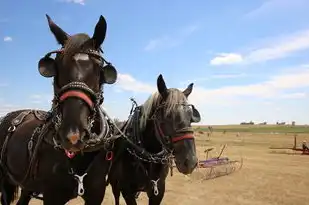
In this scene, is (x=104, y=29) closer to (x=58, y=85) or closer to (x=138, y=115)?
(x=58, y=85)

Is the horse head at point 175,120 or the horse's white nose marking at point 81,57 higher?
the horse's white nose marking at point 81,57

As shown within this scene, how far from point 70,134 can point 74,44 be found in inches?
31.6

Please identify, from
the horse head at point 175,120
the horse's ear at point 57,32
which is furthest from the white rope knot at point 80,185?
the horse head at point 175,120

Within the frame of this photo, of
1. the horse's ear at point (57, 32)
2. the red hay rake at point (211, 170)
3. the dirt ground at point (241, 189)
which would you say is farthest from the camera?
the red hay rake at point (211, 170)

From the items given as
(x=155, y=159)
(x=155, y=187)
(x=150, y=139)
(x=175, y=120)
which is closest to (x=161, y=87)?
(x=175, y=120)

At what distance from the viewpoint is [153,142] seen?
5.48m

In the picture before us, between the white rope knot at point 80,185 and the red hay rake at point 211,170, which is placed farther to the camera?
the red hay rake at point 211,170

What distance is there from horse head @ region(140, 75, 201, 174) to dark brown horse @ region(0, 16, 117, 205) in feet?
4.19

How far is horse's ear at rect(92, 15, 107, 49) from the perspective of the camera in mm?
2959

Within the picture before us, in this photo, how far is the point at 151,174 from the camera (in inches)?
211

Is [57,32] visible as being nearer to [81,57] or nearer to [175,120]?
[81,57]

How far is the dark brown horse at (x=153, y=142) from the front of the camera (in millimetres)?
4848

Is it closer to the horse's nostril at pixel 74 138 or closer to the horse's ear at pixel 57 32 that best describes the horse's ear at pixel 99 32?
the horse's ear at pixel 57 32

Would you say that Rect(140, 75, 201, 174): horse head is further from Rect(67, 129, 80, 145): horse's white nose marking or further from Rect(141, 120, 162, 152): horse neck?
Rect(67, 129, 80, 145): horse's white nose marking
